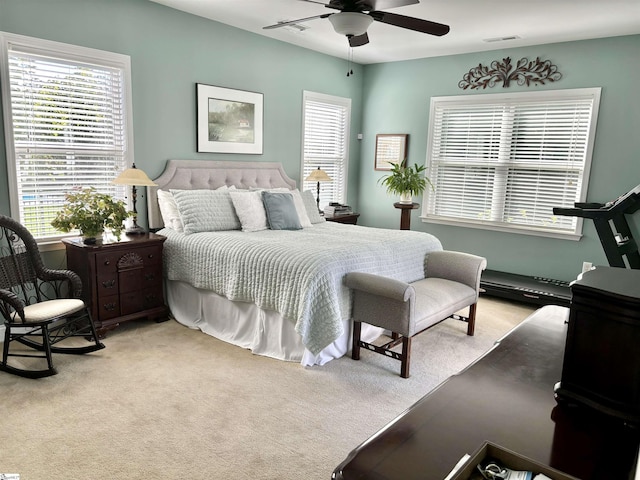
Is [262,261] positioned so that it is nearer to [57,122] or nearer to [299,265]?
[299,265]

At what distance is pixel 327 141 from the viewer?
259 inches

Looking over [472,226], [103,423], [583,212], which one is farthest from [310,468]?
[472,226]

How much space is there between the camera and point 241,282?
12.1 feet

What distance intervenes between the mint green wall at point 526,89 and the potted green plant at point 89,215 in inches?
159

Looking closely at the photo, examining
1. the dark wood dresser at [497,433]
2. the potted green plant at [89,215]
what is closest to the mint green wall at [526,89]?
the potted green plant at [89,215]

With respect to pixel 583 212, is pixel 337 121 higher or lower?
higher

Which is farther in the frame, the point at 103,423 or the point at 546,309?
the point at 103,423

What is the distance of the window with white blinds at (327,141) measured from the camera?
624 cm

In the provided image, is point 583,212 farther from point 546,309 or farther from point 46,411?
point 46,411

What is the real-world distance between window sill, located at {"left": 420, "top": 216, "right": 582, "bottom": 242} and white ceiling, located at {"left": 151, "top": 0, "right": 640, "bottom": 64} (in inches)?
82.9

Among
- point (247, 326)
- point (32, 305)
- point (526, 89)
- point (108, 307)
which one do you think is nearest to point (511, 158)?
point (526, 89)

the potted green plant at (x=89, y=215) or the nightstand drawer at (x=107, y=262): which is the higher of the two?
the potted green plant at (x=89, y=215)

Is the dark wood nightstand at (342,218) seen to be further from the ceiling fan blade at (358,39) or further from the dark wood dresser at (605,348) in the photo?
the dark wood dresser at (605,348)

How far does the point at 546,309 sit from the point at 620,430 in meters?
1.01
